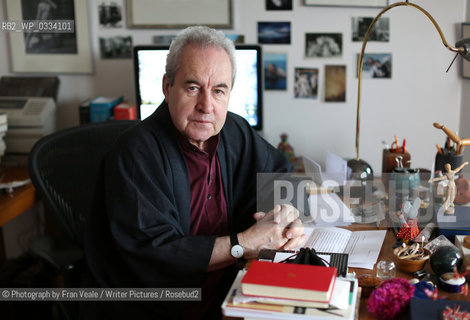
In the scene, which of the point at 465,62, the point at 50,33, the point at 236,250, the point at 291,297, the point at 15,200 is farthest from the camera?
the point at 50,33

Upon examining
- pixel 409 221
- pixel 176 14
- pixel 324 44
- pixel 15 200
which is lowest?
pixel 15 200

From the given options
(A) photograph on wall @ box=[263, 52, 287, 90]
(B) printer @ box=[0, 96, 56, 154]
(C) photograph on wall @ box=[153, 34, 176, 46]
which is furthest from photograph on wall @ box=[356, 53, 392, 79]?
(B) printer @ box=[0, 96, 56, 154]

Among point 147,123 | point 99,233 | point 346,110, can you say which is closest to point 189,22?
point 346,110

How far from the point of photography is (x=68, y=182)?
5.32ft

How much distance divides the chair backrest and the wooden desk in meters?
0.43

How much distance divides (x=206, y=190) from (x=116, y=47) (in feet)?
4.02

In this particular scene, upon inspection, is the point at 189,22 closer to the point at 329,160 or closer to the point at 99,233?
the point at 329,160

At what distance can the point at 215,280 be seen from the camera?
1.46m

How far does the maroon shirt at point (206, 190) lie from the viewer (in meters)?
1.47

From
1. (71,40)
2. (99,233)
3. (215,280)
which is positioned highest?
(71,40)

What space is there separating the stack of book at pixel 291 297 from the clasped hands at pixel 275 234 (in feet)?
1.02

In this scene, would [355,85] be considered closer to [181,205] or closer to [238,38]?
[238,38]

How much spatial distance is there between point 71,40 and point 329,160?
53.9 inches

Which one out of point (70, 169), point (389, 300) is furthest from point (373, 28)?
point (389, 300)
